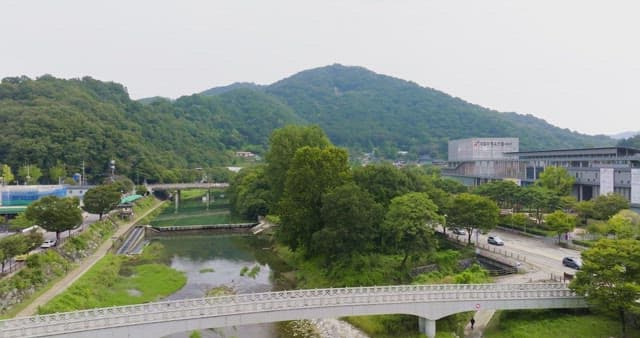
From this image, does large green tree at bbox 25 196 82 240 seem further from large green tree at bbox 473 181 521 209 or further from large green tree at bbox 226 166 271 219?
large green tree at bbox 473 181 521 209

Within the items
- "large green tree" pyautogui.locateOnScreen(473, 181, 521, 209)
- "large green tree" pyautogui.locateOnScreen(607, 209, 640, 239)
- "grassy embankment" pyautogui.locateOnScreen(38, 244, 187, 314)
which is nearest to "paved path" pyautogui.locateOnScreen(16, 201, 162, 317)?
"grassy embankment" pyautogui.locateOnScreen(38, 244, 187, 314)

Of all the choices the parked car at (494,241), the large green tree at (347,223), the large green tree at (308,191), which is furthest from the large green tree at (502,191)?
the large green tree at (347,223)

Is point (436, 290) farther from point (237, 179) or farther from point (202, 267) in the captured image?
point (237, 179)

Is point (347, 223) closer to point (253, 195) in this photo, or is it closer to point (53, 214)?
point (53, 214)

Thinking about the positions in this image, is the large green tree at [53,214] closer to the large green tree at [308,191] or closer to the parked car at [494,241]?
the large green tree at [308,191]

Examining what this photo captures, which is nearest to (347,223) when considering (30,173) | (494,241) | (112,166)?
(494,241)

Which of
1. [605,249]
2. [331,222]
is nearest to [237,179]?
[331,222]
